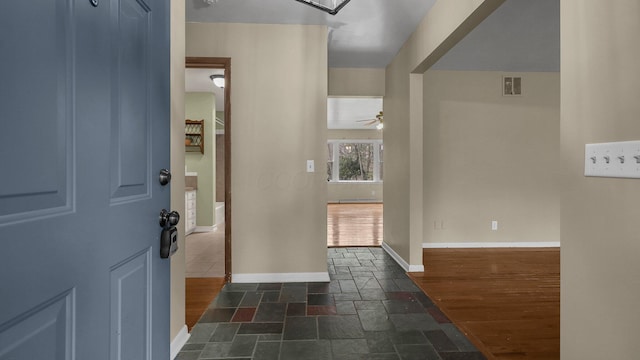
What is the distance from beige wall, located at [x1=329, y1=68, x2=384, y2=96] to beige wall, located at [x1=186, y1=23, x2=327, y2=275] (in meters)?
1.30

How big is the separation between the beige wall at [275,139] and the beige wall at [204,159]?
2.65m

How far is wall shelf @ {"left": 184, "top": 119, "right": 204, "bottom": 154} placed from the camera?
18.2 ft

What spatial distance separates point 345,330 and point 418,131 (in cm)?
224

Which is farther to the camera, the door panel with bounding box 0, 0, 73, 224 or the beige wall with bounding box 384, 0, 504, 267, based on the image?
the beige wall with bounding box 384, 0, 504, 267

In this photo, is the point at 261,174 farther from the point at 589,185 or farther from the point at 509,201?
the point at 509,201

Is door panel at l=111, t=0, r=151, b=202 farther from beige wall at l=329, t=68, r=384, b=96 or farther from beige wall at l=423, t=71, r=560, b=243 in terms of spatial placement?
beige wall at l=423, t=71, r=560, b=243

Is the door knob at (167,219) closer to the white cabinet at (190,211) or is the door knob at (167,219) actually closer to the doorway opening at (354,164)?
the white cabinet at (190,211)

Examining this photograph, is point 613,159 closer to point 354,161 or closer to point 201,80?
point 201,80

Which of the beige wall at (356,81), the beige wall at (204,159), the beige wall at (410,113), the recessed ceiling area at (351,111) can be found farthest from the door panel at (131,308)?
the recessed ceiling area at (351,111)

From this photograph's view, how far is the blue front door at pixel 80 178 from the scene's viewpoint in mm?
533

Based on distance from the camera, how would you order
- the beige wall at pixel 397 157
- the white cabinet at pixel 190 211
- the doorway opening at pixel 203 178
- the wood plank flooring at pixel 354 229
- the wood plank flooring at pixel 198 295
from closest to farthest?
the wood plank flooring at pixel 198 295
the beige wall at pixel 397 157
the doorway opening at pixel 203 178
the wood plank flooring at pixel 354 229
the white cabinet at pixel 190 211

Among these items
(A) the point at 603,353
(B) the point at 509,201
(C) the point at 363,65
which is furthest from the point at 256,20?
(B) the point at 509,201

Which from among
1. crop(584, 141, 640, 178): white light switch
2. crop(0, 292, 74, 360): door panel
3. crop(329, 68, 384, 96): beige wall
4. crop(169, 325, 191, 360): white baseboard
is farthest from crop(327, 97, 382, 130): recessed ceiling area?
crop(0, 292, 74, 360): door panel

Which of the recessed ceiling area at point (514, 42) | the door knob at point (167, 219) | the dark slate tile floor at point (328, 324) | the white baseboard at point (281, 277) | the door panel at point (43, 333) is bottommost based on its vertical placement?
the dark slate tile floor at point (328, 324)
